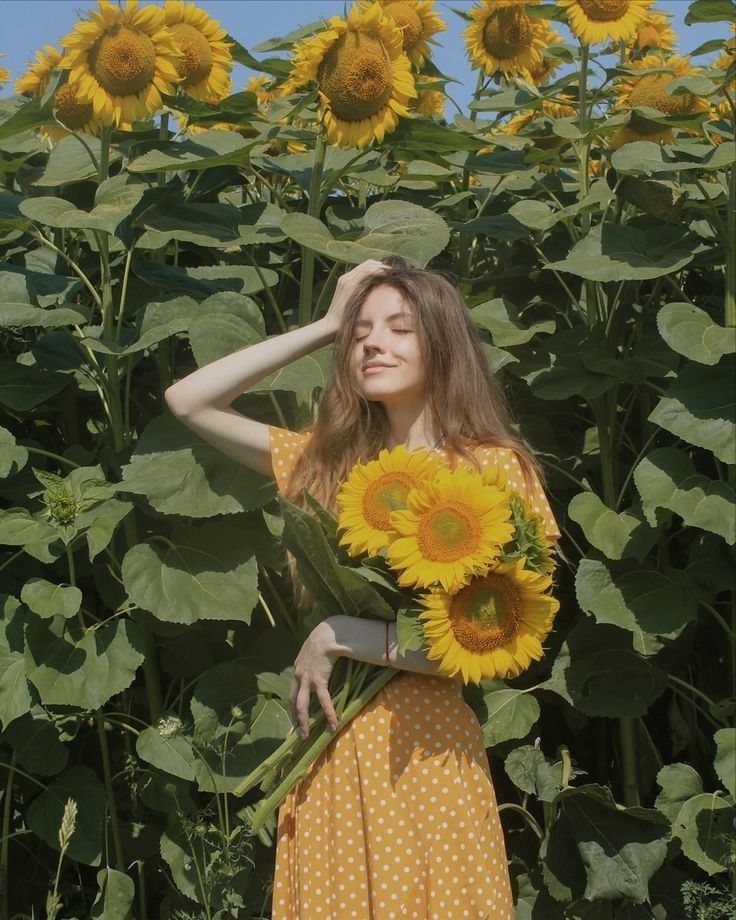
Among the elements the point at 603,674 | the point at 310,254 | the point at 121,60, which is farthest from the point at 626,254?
the point at 121,60

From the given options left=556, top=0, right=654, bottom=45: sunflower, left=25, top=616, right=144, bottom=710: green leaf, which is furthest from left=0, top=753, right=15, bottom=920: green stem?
left=556, top=0, right=654, bottom=45: sunflower

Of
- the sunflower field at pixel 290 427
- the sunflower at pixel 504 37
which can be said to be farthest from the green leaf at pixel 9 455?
the sunflower at pixel 504 37

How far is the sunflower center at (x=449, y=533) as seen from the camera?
1.94 meters

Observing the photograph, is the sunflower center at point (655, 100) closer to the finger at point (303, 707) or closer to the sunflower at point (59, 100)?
the sunflower at point (59, 100)

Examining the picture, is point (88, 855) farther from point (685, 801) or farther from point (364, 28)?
point (364, 28)

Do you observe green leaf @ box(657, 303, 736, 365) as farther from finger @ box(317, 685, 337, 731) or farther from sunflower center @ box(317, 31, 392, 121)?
finger @ box(317, 685, 337, 731)

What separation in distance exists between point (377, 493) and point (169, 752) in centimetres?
A: 98

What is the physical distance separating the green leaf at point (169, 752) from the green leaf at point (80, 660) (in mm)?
157

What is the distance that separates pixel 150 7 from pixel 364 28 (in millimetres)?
444

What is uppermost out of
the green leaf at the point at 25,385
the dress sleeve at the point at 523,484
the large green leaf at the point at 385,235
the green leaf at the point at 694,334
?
the large green leaf at the point at 385,235

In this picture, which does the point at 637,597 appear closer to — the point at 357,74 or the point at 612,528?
the point at 612,528

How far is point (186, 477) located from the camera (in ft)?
8.75

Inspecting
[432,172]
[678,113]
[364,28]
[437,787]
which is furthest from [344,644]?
[678,113]

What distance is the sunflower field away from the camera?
105 inches
